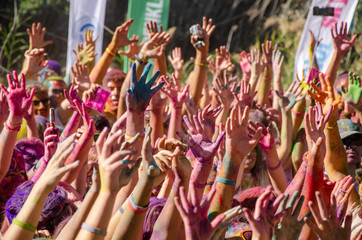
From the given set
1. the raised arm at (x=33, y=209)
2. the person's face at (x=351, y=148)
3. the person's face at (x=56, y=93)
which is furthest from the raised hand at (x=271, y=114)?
the raised arm at (x=33, y=209)

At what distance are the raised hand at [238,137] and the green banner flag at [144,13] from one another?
16.3 feet

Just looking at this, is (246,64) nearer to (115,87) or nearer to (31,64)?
(115,87)

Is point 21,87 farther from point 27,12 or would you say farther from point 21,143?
point 27,12

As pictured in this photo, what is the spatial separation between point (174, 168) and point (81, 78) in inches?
107

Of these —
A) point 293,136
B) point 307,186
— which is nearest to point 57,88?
point 293,136

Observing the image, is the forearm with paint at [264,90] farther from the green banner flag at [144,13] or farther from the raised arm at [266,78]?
the green banner flag at [144,13]

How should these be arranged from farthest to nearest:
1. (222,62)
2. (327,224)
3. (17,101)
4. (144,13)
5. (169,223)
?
(144,13) → (222,62) → (17,101) → (169,223) → (327,224)

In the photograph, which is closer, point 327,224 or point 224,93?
point 327,224

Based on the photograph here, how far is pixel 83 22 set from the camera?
7.55m

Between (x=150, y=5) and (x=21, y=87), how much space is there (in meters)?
4.63

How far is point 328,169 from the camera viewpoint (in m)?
3.62

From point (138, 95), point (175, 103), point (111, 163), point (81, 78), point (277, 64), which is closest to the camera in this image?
point (111, 163)

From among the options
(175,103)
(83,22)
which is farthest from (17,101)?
(83,22)

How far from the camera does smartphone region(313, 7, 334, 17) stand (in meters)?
6.08
